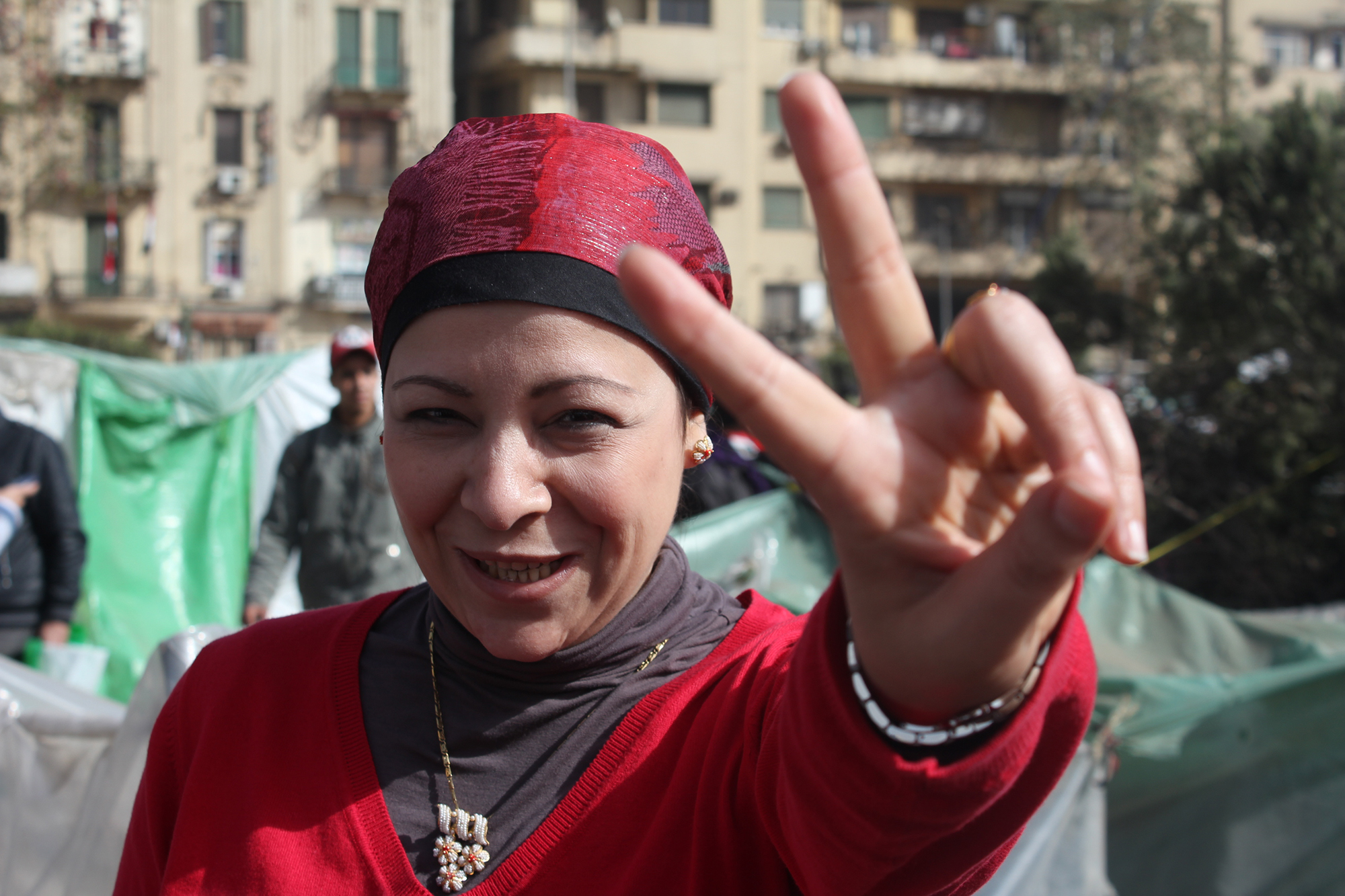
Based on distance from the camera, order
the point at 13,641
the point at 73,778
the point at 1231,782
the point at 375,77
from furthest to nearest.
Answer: the point at 375,77 → the point at 13,641 → the point at 1231,782 → the point at 73,778

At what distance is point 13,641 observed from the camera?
12.4 ft

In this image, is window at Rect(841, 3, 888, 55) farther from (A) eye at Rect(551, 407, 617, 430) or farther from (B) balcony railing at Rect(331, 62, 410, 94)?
(A) eye at Rect(551, 407, 617, 430)

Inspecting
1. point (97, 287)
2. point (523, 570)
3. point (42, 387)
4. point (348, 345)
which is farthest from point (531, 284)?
point (97, 287)

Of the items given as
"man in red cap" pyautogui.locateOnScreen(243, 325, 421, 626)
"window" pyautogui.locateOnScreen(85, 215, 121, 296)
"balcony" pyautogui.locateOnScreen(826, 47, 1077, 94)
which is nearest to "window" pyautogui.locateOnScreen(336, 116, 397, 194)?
"window" pyautogui.locateOnScreen(85, 215, 121, 296)

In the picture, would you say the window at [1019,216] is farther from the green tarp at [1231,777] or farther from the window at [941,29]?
the green tarp at [1231,777]

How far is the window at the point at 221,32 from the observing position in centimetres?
2684

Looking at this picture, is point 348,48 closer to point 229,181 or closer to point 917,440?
point 229,181

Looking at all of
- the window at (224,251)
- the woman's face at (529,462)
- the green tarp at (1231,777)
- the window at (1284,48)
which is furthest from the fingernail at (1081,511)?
the window at (1284,48)

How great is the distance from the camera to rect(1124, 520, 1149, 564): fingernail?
0.75 m

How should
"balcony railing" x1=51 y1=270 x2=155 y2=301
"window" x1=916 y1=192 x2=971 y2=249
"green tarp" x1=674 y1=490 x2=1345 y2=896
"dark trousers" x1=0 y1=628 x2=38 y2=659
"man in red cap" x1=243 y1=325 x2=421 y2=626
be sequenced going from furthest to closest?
"window" x1=916 y1=192 x2=971 y2=249 → "balcony railing" x1=51 y1=270 x2=155 y2=301 → "man in red cap" x1=243 y1=325 x2=421 y2=626 → "dark trousers" x1=0 y1=628 x2=38 y2=659 → "green tarp" x1=674 y1=490 x2=1345 y2=896

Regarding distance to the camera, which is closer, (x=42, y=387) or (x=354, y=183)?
(x=42, y=387)

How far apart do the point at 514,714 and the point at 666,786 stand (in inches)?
8.1

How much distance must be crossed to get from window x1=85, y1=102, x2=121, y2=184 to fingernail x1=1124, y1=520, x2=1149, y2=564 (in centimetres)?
2969

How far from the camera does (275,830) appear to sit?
1.23m
